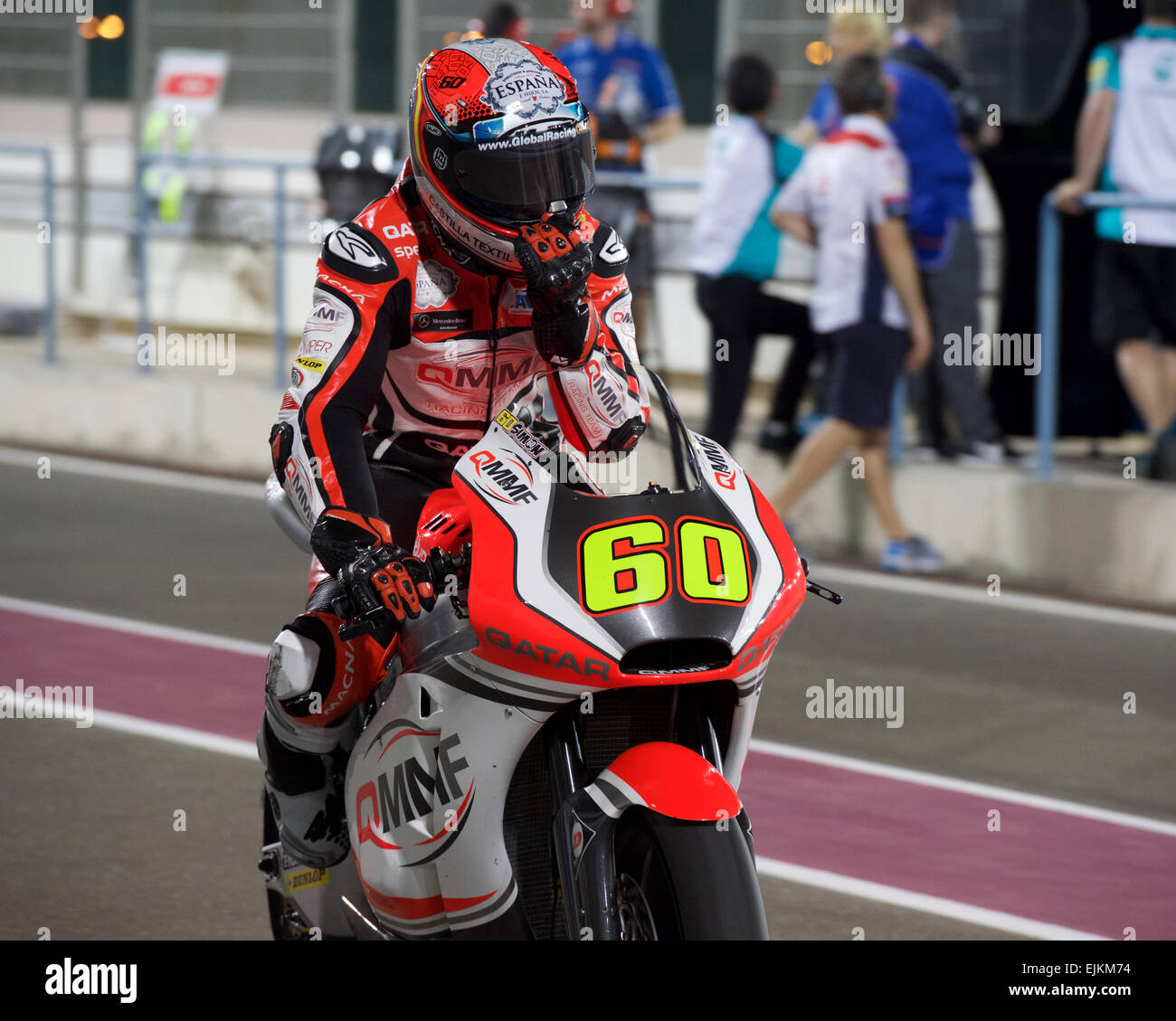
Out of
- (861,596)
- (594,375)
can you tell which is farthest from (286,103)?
(594,375)

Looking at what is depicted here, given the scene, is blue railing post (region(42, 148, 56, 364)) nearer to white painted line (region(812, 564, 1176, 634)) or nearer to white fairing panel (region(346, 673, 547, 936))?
white painted line (region(812, 564, 1176, 634))

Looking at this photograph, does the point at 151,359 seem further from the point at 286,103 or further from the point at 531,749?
the point at 531,749

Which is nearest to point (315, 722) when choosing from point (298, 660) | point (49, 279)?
point (298, 660)

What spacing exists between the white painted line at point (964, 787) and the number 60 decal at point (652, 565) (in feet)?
10.2

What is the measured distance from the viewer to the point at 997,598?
9.27 meters

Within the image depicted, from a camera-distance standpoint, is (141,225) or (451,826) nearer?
(451,826)

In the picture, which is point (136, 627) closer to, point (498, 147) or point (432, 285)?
point (432, 285)

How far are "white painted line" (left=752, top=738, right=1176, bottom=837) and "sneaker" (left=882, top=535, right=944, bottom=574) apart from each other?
2.78 m

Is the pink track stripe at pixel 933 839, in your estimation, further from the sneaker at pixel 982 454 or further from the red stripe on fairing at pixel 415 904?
the sneaker at pixel 982 454

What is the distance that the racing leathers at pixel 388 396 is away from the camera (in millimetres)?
3898

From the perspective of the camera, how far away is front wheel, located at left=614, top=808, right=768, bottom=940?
11.1 feet

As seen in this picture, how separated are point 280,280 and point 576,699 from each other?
9.34 meters

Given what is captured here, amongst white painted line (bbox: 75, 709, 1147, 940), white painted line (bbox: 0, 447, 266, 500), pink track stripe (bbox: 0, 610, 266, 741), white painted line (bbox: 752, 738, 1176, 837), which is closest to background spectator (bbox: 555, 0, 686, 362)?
white painted line (bbox: 0, 447, 266, 500)

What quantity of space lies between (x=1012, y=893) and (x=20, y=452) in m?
8.71
